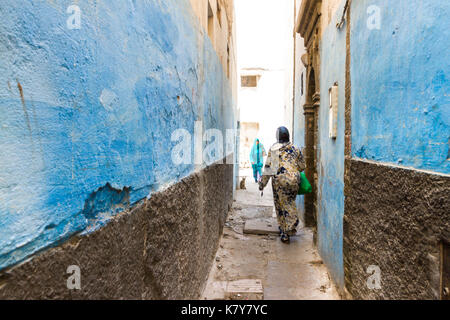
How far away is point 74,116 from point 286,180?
4.21 metres

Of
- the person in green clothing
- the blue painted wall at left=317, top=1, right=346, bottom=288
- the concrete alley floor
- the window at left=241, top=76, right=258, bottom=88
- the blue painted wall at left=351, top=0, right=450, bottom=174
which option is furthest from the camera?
the window at left=241, top=76, right=258, bottom=88

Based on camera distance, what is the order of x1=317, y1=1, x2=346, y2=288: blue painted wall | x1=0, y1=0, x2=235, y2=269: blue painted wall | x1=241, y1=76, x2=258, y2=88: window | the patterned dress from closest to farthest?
x1=0, y1=0, x2=235, y2=269: blue painted wall < x1=317, y1=1, x2=346, y2=288: blue painted wall < the patterned dress < x1=241, y1=76, x2=258, y2=88: window

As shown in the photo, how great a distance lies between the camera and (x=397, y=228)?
165 centimetres

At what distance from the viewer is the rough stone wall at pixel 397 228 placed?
1.32m

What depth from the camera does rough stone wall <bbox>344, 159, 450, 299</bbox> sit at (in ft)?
4.32

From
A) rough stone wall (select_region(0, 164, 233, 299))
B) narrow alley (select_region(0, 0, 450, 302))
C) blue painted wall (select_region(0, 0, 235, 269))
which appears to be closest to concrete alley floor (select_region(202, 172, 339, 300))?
narrow alley (select_region(0, 0, 450, 302))

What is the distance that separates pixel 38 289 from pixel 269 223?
211 inches

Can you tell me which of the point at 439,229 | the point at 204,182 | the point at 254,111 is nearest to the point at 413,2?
the point at 439,229

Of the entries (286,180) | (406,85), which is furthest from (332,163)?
(406,85)

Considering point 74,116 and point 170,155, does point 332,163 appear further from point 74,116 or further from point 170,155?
point 74,116

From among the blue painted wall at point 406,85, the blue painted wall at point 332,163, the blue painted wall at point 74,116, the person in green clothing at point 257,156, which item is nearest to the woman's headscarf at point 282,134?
the blue painted wall at point 332,163

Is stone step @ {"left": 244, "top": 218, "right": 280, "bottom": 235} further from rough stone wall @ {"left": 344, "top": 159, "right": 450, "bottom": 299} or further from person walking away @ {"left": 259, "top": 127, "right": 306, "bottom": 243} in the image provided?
rough stone wall @ {"left": 344, "top": 159, "right": 450, "bottom": 299}

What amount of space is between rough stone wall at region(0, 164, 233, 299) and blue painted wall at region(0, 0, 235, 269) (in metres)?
0.05

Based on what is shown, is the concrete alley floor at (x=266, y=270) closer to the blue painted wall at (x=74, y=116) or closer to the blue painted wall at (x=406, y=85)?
the blue painted wall at (x=406, y=85)
